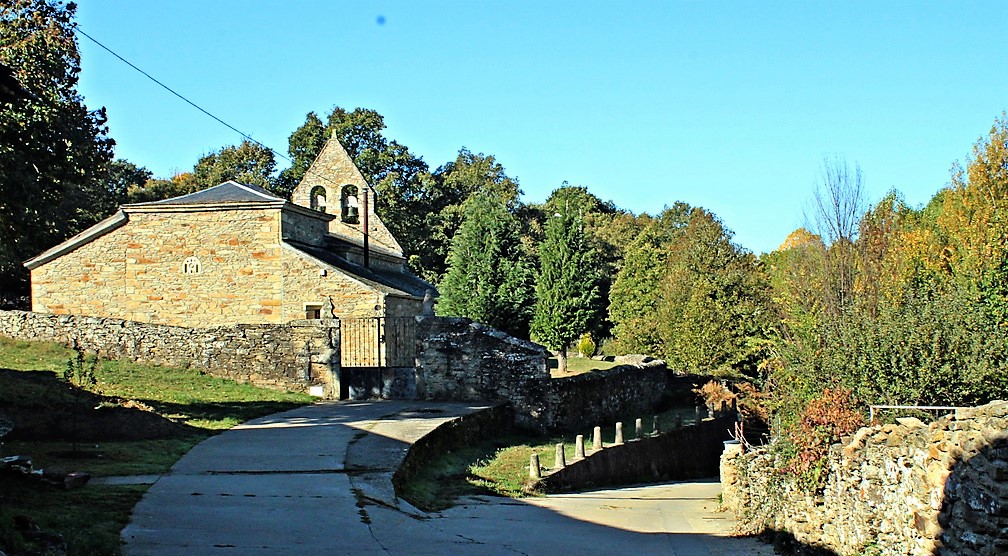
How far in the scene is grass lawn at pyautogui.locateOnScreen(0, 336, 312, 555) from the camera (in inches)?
A: 353

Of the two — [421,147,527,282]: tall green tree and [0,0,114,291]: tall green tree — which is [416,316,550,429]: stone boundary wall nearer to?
[0,0,114,291]: tall green tree

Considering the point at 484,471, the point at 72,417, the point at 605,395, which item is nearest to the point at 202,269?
the point at 605,395

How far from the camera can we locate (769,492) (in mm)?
13695

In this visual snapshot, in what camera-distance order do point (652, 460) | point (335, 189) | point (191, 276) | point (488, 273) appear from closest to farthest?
point (652, 460)
point (191, 276)
point (488, 273)
point (335, 189)

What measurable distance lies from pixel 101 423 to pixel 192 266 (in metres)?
15.5

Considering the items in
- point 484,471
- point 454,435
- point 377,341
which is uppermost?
point 377,341

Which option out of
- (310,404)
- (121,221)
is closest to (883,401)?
(310,404)

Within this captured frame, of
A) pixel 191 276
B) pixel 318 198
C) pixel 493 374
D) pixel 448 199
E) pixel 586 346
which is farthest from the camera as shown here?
pixel 448 199

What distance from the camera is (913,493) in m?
9.18

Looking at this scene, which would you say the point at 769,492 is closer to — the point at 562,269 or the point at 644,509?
the point at 644,509

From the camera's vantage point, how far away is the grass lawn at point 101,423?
8961 mm

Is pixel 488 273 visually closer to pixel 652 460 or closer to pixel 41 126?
pixel 652 460

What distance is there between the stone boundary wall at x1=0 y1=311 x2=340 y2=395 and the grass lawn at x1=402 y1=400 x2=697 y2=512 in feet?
17.0

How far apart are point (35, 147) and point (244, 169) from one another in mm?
40856
